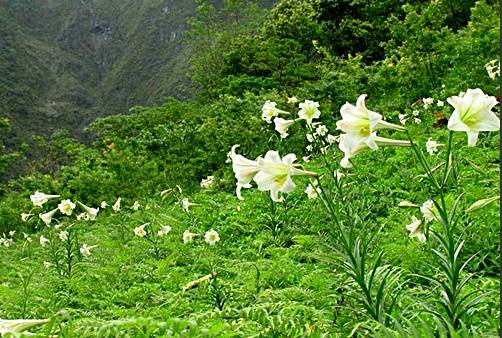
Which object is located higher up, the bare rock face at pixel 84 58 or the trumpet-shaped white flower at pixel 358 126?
the trumpet-shaped white flower at pixel 358 126

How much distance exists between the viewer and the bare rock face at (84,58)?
61312 mm

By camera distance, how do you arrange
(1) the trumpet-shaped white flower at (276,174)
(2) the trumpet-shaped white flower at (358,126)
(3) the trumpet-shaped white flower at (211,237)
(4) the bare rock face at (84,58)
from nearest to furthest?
(2) the trumpet-shaped white flower at (358,126) → (1) the trumpet-shaped white flower at (276,174) → (3) the trumpet-shaped white flower at (211,237) → (4) the bare rock face at (84,58)

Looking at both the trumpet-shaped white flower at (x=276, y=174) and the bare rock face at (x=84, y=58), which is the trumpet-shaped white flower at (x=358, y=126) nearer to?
the trumpet-shaped white flower at (x=276, y=174)

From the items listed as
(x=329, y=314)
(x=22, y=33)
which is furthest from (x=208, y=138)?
(x=22, y=33)

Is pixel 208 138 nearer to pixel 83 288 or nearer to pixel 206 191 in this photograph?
pixel 206 191

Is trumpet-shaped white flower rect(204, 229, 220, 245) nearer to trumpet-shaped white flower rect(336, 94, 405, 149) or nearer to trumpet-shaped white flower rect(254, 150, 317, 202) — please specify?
trumpet-shaped white flower rect(254, 150, 317, 202)

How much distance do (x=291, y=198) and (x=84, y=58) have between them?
81.7m

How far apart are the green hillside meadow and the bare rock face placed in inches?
1526

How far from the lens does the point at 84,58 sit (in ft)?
273

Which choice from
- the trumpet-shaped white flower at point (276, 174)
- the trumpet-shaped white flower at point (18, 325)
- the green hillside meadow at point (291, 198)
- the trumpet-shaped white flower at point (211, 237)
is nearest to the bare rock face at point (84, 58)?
the green hillside meadow at point (291, 198)

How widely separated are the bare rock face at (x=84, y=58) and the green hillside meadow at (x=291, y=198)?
3876cm

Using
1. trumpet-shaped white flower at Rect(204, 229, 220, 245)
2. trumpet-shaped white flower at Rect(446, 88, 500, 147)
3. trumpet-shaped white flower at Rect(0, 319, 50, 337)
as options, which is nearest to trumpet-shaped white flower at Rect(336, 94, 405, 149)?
trumpet-shaped white flower at Rect(446, 88, 500, 147)

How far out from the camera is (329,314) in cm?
254

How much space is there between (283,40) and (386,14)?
2.81 meters
